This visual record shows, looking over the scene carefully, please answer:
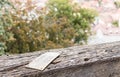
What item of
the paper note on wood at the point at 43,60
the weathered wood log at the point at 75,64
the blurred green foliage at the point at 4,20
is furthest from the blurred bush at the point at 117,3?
the paper note on wood at the point at 43,60

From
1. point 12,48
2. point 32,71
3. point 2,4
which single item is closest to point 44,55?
point 32,71

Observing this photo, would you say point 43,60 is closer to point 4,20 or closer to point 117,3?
point 4,20

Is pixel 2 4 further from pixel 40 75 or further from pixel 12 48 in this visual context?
pixel 40 75

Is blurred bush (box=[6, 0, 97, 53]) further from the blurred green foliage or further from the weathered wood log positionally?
the weathered wood log

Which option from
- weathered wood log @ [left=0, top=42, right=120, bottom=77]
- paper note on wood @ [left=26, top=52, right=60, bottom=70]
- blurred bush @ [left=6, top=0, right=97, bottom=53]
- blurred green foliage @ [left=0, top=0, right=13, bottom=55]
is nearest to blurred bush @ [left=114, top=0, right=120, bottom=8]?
blurred bush @ [left=6, top=0, right=97, bottom=53]

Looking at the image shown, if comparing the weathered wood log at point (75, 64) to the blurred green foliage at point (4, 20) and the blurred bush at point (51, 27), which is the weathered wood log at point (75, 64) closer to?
the blurred green foliage at point (4, 20)

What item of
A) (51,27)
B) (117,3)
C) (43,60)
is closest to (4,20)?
(51,27)
